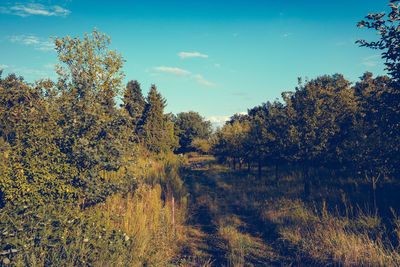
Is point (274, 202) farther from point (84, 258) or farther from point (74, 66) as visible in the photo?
point (74, 66)

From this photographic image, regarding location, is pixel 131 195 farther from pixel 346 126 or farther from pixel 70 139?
pixel 346 126

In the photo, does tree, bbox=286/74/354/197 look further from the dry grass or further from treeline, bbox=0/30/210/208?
treeline, bbox=0/30/210/208

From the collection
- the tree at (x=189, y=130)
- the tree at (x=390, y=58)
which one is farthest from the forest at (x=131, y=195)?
the tree at (x=189, y=130)

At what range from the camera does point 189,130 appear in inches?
2213

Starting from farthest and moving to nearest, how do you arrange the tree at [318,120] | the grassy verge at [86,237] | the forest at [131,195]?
the tree at [318,120]
the forest at [131,195]
the grassy verge at [86,237]

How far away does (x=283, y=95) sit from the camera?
11.5 metres

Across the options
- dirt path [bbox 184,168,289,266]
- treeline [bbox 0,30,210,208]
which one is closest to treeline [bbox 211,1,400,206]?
dirt path [bbox 184,168,289,266]

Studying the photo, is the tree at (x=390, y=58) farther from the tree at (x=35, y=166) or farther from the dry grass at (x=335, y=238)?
the tree at (x=35, y=166)

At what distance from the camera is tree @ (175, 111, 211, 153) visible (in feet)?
182

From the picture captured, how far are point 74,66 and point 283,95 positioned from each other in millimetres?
10216

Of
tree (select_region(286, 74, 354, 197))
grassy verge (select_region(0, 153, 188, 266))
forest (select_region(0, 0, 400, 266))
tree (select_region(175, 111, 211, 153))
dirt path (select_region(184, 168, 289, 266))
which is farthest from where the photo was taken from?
tree (select_region(175, 111, 211, 153))

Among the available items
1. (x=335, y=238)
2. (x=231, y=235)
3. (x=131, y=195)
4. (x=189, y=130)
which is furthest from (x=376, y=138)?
(x=189, y=130)

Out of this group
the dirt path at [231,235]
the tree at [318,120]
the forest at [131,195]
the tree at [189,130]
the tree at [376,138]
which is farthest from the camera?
the tree at [189,130]

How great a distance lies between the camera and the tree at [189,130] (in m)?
55.4
